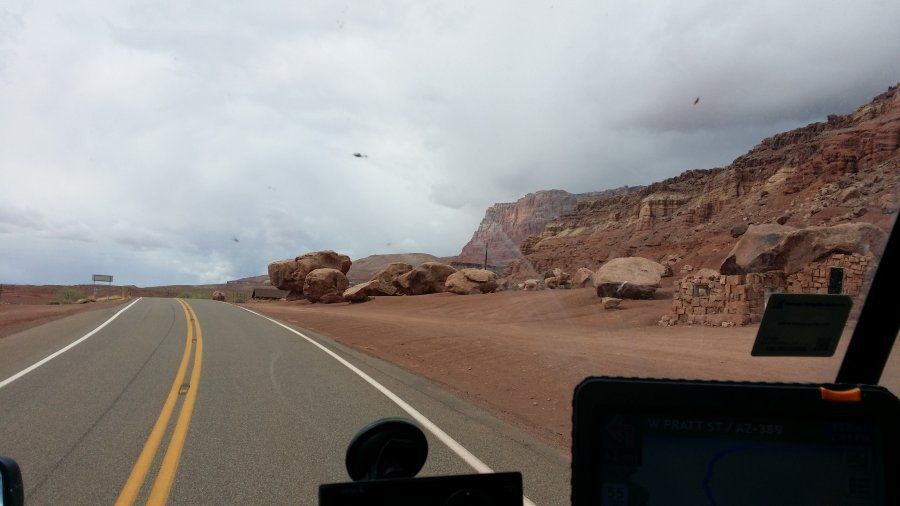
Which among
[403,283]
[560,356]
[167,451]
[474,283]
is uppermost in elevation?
[403,283]

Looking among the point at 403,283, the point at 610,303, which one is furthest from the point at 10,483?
the point at 403,283

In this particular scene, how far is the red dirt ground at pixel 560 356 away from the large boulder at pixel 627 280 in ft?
2.22

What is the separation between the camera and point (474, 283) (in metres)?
48.4

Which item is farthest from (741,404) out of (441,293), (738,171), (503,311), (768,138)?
(441,293)

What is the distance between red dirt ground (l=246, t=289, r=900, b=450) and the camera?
9500 millimetres

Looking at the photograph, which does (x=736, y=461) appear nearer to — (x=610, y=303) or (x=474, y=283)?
(x=610, y=303)

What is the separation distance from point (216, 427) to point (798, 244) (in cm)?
688

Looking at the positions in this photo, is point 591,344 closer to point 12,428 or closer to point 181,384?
point 181,384

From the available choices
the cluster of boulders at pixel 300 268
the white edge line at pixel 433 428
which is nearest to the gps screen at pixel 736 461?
the white edge line at pixel 433 428

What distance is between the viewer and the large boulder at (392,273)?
55.1 metres

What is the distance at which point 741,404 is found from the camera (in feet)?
6.26

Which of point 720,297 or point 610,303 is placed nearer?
point 720,297

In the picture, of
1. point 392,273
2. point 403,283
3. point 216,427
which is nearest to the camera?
point 216,427

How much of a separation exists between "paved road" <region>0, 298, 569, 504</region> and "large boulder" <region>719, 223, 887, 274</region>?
2.82 meters
